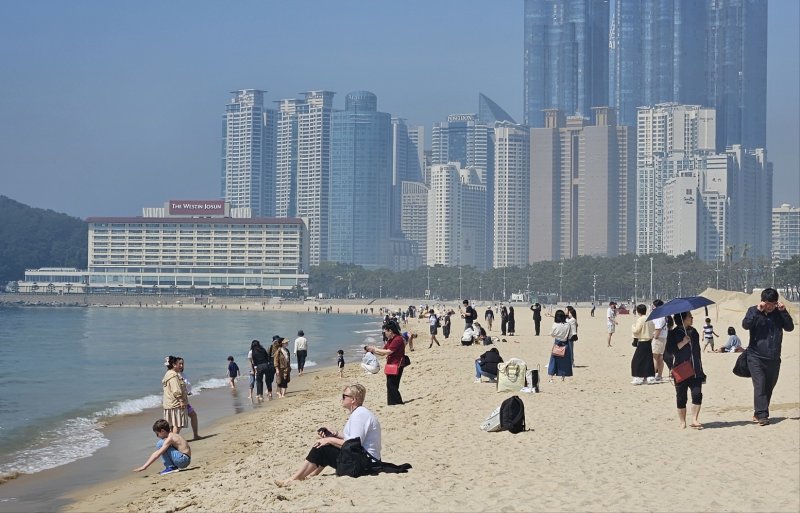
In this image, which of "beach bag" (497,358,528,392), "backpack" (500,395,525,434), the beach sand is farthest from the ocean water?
"backpack" (500,395,525,434)

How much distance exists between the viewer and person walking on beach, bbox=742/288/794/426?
13000mm

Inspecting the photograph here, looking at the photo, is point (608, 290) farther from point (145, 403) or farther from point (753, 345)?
point (753, 345)

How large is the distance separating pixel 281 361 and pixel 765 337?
13.6m

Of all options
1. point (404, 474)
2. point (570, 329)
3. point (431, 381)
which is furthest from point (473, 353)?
point (404, 474)

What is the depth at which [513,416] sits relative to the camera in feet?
46.1

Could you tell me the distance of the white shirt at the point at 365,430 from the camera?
11.2 meters

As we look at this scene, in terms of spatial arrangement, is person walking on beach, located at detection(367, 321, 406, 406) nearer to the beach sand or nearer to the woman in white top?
the beach sand

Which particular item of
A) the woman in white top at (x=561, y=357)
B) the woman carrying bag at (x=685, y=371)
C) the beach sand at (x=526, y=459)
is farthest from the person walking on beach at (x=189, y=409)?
the woman carrying bag at (x=685, y=371)

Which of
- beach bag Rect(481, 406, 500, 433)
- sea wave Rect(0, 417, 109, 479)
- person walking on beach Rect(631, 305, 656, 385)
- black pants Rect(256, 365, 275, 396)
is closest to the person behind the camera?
beach bag Rect(481, 406, 500, 433)

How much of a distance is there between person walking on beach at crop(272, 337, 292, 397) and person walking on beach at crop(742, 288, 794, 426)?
12.6 m

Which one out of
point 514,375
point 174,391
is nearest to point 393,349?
point 514,375

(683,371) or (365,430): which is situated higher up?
(683,371)

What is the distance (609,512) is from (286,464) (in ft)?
17.9

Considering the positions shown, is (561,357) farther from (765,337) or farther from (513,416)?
(765,337)
